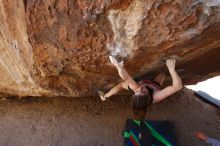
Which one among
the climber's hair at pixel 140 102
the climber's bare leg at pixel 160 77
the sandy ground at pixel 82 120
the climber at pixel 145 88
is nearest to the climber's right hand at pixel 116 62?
the climber at pixel 145 88

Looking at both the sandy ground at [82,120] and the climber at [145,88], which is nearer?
the climber at [145,88]

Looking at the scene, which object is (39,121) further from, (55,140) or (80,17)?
(80,17)

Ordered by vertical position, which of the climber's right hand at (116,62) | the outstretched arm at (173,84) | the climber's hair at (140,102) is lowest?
the climber's hair at (140,102)

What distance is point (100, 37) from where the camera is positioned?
2.97 metres

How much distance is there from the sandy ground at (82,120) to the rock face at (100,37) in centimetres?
80

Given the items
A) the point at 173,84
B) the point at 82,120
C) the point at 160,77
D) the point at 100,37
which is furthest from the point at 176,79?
the point at 82,120

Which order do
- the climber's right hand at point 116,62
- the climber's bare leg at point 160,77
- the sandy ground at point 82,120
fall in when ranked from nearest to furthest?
the climber's right hand at point 116,62, the climber's bare leg at point 160,77, the sandy ground at point 82,120

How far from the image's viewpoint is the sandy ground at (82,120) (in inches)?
169

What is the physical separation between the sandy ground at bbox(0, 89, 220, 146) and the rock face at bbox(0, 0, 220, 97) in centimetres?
80

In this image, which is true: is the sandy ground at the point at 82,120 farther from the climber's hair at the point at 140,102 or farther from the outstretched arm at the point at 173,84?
the outstretched arm at the point at 173,84

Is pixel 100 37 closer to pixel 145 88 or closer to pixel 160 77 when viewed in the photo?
pixel 145 88

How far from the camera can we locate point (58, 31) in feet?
9.96

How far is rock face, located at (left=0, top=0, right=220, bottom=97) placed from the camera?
2670 mm

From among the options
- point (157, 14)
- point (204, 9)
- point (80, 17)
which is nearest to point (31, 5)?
point (80, 17)
